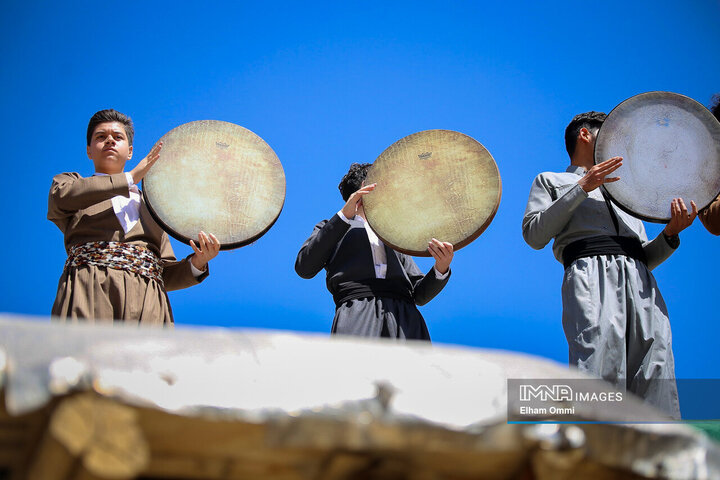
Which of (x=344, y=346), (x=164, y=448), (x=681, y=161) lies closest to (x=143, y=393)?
(x=164, y=448)

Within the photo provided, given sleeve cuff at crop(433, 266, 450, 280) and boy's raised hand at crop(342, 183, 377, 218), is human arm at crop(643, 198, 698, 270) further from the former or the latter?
boy's raised hand at crop(342, 183, 377, 218)

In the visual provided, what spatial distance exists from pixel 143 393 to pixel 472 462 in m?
0.51

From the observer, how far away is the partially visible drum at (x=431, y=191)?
3596 mm

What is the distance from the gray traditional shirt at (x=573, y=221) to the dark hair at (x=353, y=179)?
92 cm

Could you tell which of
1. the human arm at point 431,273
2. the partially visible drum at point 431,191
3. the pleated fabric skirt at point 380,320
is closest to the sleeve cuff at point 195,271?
the pleated fabric skirt at point 380,320

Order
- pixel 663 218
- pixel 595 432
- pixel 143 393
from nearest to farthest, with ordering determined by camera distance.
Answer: pixel 143 393 < pixel 595 432 < pixel 663 218

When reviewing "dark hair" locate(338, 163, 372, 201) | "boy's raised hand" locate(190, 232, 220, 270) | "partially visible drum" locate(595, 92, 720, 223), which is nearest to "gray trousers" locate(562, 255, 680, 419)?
"partially visible drum" locate(595, 92, 720, 223)

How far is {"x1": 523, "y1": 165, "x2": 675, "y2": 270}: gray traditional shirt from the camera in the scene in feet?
11.3

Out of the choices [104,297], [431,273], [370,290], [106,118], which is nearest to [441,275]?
[431,273]

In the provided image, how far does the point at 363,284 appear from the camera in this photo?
12.3ft

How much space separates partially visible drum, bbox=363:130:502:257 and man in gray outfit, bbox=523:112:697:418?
0.84 ft

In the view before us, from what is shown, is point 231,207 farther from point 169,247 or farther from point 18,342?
point 18,342

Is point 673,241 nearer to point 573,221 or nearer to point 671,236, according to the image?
point 671,236

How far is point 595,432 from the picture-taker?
1229mm
